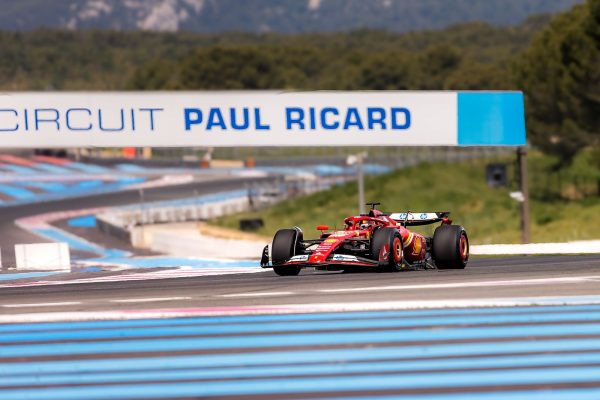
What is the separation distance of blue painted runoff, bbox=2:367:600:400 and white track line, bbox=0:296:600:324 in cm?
441

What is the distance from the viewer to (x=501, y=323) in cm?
A: 1248

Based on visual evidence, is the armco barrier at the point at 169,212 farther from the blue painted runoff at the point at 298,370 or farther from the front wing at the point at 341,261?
the blue painted runoff at the point at 298,370

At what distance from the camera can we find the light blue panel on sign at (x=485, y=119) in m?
27.4

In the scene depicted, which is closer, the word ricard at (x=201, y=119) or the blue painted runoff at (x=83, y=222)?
the word ricard at (x=201, y=119)

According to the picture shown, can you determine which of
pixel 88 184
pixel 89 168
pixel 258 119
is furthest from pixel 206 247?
pixel 89 168

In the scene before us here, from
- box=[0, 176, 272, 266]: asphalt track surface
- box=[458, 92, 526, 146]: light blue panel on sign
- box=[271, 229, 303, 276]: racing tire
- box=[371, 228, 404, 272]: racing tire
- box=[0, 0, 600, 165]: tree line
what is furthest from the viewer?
box=[0, 176, 272, 266]: asphalt track surface

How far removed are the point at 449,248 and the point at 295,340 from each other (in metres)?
9.14

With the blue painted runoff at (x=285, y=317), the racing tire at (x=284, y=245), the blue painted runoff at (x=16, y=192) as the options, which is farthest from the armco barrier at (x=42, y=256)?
the blue painted runoff at (x=16, y=192)

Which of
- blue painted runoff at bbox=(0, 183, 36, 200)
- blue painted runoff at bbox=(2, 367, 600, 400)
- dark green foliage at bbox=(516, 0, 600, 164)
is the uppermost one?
dark green foliage at bbox=(516, 0, 600, 164)

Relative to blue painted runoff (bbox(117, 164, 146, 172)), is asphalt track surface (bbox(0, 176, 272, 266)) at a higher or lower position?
lower

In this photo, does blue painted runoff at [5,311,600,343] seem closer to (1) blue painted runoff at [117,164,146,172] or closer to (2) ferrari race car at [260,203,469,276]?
(2) ferrari race car at [260,203,469,276]

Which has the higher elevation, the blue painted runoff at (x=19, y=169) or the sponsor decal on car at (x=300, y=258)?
the blue painted runoff at (x=19, y=169)

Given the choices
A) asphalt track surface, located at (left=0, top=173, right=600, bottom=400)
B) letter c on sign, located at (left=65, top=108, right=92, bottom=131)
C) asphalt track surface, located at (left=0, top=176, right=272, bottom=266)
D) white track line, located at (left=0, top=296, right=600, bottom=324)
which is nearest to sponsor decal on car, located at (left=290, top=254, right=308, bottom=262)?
asphalt track surface, located at (left=0, top=173, right=600, bottom=400)

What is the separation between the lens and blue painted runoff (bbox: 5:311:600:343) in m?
12.4
